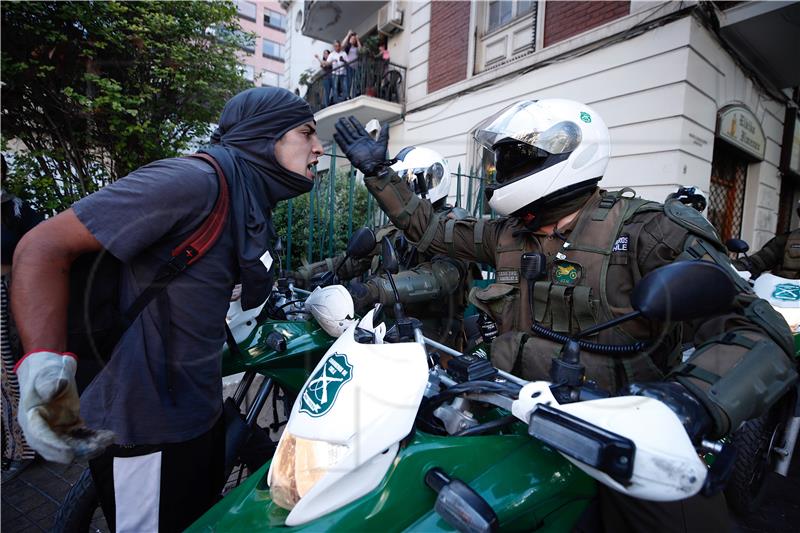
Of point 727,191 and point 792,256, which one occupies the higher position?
point 727,191

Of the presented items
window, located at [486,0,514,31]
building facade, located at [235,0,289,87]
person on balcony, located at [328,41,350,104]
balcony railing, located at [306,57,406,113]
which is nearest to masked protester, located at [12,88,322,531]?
window, located at [486,0,514,31]

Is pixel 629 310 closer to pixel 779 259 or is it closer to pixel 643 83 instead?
pixel 779 259

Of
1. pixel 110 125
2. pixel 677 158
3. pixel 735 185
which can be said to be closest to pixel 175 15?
pixel 110 125

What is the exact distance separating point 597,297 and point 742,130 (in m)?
7.40

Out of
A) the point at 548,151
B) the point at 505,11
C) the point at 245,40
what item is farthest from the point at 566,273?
the point at 505,11

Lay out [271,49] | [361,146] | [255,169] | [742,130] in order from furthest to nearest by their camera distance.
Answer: [271,49] < [742,130] < [361,146] < [255,169]

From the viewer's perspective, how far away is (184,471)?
4.67 feet

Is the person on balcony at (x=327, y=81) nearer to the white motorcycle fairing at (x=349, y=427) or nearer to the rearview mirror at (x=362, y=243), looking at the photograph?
the rearview mirror at (x=362, y=243)

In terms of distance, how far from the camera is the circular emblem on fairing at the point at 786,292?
303 centimetres

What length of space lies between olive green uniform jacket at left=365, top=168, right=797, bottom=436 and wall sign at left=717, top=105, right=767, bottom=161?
6.28 metres

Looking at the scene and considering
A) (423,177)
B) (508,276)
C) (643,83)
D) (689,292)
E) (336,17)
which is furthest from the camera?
(336,17)

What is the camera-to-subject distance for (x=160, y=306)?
130 centimetres

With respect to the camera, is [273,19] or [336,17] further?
[273,19]

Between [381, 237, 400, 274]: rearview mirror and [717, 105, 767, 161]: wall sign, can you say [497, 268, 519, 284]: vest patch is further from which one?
[717, 105, 767, 161]: wall sign
